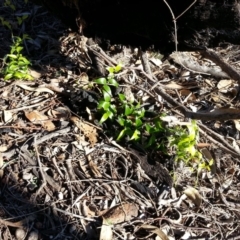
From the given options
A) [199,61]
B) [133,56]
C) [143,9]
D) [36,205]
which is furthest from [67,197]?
[199,61]

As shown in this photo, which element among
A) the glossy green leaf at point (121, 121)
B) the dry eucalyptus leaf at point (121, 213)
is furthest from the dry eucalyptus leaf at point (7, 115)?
the dry eucalyptus leaf at point (121, 213)

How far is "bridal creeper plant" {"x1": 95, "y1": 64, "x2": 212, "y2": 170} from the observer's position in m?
2.50

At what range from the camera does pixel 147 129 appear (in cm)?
257

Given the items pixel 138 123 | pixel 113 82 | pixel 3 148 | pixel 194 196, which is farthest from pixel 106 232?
pixel 113 82

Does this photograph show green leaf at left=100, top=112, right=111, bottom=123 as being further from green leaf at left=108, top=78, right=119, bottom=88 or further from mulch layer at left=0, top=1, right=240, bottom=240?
green leaf at left=108, top=78, right=119, bottom=88

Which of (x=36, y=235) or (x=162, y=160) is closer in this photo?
(x=36, y=235)

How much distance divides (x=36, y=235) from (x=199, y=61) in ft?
5.64

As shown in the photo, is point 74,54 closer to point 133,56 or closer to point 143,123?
point 133,56

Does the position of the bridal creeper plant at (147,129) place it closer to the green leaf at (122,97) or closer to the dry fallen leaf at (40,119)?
the green leaf at (122,97)

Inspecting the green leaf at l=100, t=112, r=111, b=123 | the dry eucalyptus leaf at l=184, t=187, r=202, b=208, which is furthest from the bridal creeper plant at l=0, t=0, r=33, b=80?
the dry eucalyptus leaf at l=184, t=187, r=202, b=208

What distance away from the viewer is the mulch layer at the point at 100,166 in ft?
7.79

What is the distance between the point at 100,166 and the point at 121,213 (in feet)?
0.99

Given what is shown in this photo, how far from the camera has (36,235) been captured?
230 cm

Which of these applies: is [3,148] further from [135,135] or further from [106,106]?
[135,135]
